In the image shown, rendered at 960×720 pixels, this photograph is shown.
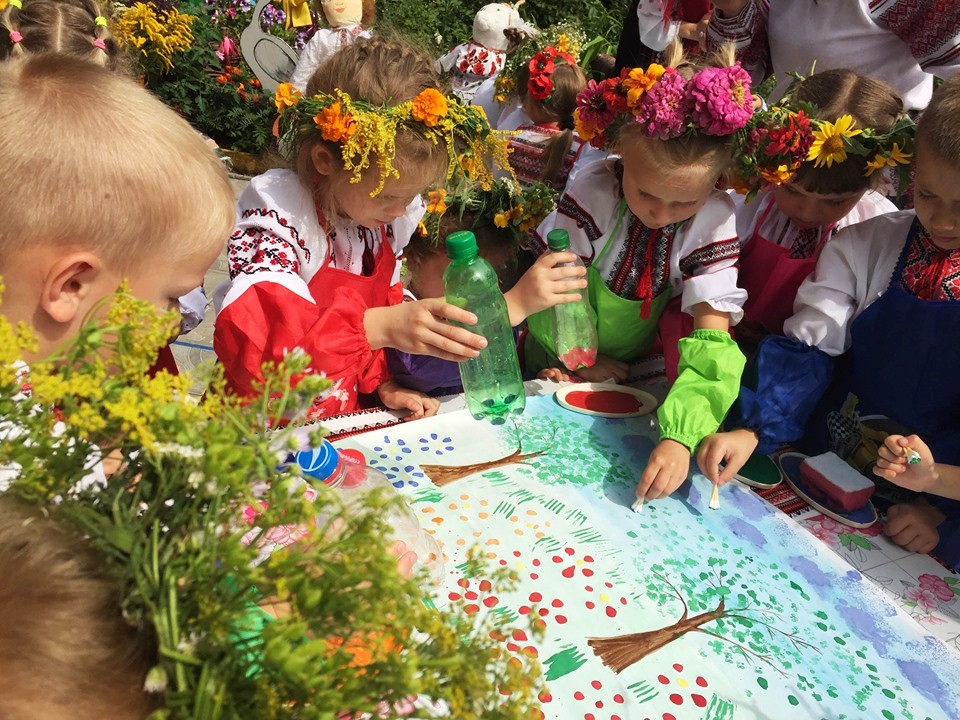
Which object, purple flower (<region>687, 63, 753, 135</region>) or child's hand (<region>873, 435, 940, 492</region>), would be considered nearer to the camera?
child's hand (<region>873, 435, 940, 492</region>)

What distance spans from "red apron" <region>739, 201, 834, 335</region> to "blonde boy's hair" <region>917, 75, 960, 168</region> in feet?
1.43

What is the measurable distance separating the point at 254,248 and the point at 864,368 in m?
1.52

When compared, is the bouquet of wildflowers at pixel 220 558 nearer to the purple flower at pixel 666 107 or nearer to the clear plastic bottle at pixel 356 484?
the clear plastic bottle at pixel 356 484

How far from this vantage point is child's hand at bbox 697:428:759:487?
161 centimetres

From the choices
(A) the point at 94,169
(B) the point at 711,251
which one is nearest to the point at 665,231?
A: (B) the point at 711,251

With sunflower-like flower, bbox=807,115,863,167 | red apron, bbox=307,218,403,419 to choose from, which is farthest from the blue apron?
red apron, bbox=307,218,403,419

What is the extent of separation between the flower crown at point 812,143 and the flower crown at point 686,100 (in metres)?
0.07

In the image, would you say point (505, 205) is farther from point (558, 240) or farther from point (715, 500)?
point (715, 500)

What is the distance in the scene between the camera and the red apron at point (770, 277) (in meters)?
2.03

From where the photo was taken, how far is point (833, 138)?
5.75ft

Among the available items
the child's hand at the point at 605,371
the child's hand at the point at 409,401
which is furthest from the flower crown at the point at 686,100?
the child's hand at the point at 409,401

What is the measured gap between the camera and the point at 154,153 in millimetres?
1034

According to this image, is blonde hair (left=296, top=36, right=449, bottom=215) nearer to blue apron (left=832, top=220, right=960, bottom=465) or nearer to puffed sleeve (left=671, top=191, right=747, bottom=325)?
puffed sleeve (left=671, top=191, right=747, bottom=325)

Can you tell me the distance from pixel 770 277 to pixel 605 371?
0.55m
